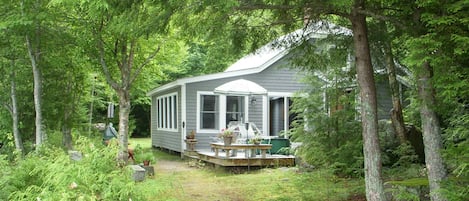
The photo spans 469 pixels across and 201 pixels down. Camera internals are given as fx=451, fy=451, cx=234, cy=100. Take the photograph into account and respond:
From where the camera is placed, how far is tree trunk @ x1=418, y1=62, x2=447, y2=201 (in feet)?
14.9

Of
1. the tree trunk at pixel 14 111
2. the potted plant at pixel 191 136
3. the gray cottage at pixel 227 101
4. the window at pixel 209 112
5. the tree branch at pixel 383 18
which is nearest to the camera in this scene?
the tree branch at pixel 383 18

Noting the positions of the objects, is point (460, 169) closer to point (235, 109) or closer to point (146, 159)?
point (146, 159)

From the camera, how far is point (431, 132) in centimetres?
462

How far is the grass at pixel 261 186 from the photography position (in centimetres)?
746

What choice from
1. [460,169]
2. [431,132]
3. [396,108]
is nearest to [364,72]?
[431,132]

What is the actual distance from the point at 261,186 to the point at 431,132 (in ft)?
14.9

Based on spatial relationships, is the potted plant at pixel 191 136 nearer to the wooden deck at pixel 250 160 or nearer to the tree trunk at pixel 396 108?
the wooden deck at pixel 250 160

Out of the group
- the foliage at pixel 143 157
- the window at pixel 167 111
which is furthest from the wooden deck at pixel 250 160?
the window at pixel 167 111

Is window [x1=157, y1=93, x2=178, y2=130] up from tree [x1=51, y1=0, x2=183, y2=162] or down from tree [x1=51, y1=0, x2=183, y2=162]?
down

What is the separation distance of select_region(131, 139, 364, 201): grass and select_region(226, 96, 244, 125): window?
3.49 m

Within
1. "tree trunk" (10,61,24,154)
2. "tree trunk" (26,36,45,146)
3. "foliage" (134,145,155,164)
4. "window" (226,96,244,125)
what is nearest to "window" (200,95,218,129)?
"window" (226,96,244,125)

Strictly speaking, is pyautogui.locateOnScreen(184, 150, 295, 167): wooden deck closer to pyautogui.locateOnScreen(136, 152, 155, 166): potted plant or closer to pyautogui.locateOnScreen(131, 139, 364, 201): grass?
pyautogui.locateOnScreen(131, 139, 364, 201): grass

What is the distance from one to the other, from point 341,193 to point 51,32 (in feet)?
20.4

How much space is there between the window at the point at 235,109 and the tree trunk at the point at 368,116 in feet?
29.2
